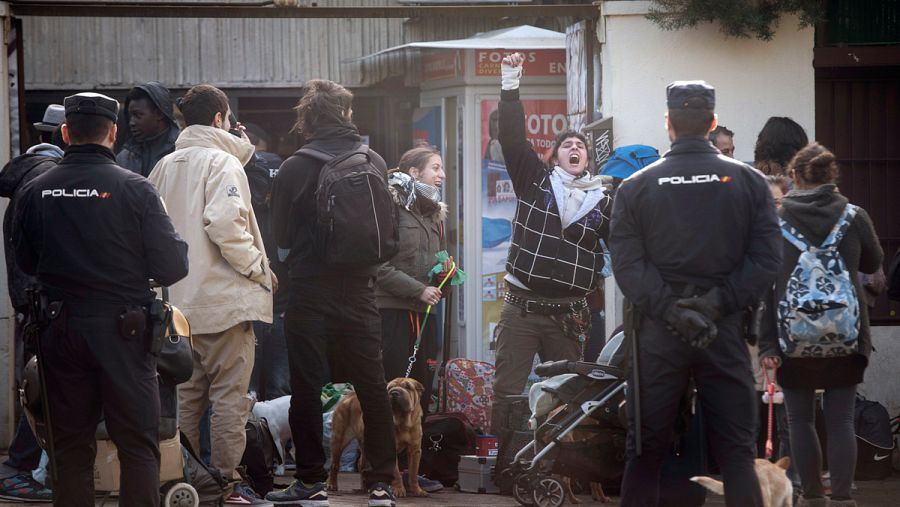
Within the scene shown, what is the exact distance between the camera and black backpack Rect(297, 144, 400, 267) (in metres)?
6.24

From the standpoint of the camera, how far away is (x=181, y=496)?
6.06 m

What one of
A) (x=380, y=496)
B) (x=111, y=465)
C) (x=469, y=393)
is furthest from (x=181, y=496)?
(x=469, y=393)

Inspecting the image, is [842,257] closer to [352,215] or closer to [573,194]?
[573,194]

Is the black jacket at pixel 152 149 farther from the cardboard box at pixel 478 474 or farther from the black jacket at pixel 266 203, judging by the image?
the cardboard box at pixel 478 474

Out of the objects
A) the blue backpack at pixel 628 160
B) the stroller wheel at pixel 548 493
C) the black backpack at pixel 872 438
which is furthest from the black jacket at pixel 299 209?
the black backpack at pixel 872 438

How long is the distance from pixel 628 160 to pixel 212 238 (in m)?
2.95

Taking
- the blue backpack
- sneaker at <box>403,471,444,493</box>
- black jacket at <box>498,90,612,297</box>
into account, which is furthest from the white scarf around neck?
sneaker at <box>403,471,444,493</box>

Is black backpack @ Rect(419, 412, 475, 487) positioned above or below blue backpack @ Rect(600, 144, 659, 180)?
below

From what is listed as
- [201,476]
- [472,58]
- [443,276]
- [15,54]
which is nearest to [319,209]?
[201,476]

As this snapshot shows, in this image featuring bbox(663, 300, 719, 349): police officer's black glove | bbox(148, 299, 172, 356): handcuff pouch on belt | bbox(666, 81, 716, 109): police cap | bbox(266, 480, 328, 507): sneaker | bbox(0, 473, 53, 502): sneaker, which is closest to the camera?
bbox(663, 300, 719, 349): police officer's black glove

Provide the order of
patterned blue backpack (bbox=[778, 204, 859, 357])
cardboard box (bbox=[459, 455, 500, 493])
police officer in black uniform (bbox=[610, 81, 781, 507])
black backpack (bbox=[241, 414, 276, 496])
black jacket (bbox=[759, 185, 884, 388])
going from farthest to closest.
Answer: cardboard box (bbox=[459, 455, 500, 493]) < black backpack (bbox=[241, 414, 276, 496]) < black jacket (bbox=[759, 185, 884, 388]) < patterned blue backpack (bbox=[778, 204, 859, 357]) < police officer in black uniform (bbox=[610, 81, 781, 507])

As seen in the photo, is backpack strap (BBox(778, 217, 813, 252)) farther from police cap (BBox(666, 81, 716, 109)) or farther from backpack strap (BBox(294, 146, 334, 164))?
backpack strap (BBox(294, 146, 334, 164))

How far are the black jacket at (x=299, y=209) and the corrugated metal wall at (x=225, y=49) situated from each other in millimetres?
4561

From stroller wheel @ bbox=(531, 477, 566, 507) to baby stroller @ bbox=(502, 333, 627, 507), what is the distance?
1.20 ft
